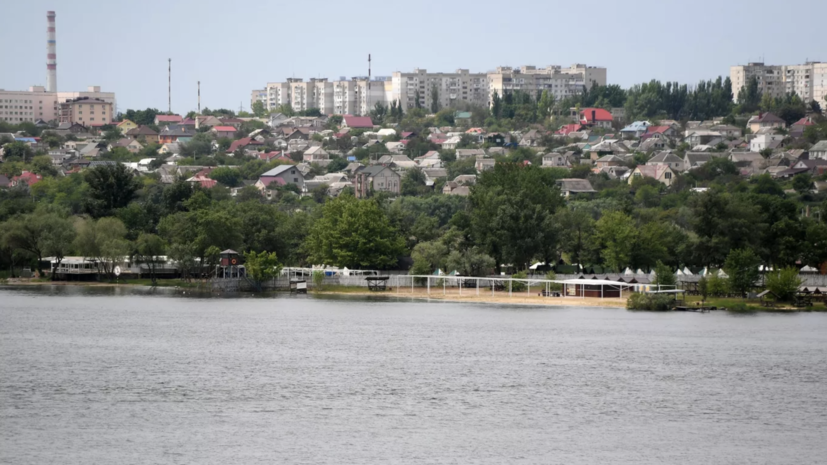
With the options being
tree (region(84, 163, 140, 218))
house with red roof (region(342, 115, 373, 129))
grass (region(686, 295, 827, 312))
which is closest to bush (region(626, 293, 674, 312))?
grass (region(686, 295, 827, 312))

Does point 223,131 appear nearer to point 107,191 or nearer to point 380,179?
point 380,179

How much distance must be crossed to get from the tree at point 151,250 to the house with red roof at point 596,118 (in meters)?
115

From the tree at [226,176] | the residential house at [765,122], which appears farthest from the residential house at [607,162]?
the tree at [226,176]

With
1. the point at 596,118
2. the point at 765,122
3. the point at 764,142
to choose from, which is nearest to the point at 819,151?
the point at 764,142

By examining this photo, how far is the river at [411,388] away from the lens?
26531 mm

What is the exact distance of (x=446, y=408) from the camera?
31.0 metres

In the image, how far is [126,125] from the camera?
636ft

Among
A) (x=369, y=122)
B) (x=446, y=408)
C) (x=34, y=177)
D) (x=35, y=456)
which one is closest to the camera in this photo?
(x=35, y=456)

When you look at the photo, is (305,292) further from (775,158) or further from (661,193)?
(775,158)

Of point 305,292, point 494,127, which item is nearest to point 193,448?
point 305,292

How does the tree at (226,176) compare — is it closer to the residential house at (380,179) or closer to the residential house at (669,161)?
the residential house at (380,179)

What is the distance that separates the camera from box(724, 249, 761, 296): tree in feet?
187

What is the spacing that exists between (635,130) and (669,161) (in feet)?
129

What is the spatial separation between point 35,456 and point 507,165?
54540mm
